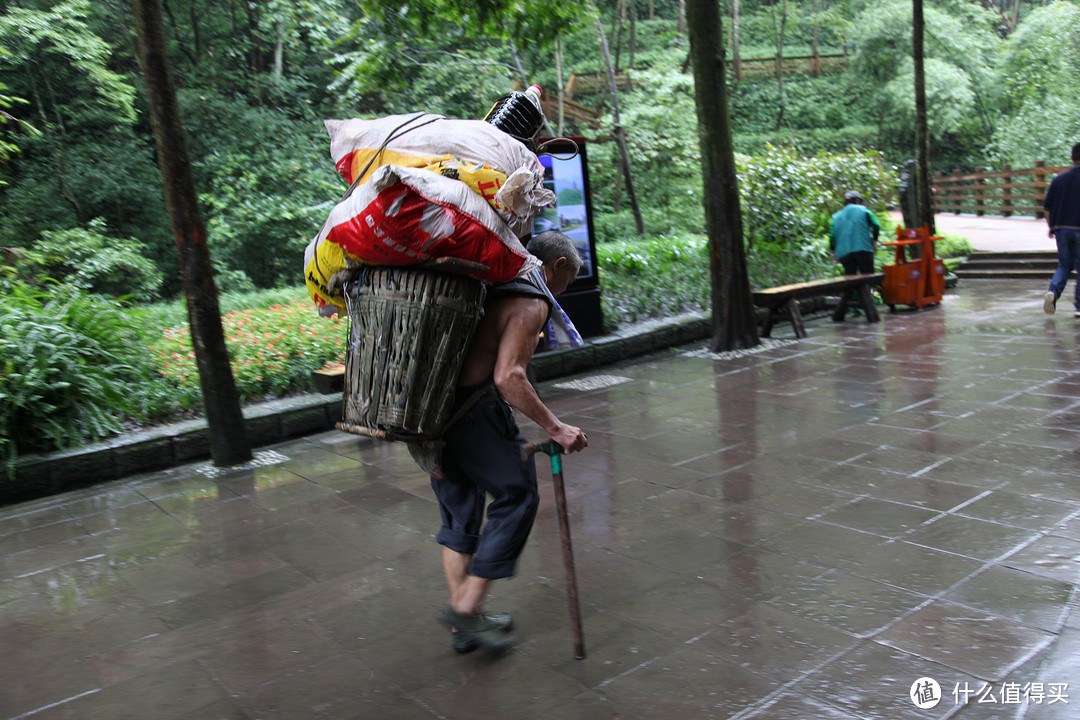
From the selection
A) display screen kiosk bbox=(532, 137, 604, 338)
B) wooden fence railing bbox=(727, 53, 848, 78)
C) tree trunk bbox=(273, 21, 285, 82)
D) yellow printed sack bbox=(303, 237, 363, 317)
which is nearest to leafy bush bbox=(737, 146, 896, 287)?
display screen kiosk bbox=(532, 137, 604, 338)

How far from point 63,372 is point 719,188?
645cm

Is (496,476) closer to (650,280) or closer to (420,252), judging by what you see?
(420,252)

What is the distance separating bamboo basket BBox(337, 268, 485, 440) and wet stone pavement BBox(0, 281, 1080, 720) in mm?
972

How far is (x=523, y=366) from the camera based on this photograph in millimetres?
2959

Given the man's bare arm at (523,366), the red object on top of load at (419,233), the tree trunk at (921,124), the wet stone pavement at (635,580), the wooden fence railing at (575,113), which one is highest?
the wooden fence railing at (575,113)

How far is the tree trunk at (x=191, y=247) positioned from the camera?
19.3 feet

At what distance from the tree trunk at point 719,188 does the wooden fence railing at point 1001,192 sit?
18124 millimetres

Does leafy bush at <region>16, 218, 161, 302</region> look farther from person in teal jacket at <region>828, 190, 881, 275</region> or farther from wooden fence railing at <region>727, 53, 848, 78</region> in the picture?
wooden fence railing at <region>727, 53, 848, 78</region>

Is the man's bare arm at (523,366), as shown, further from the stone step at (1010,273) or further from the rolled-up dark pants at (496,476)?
the stone step at (1010,273)

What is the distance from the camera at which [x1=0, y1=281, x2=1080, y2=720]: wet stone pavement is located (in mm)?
2922

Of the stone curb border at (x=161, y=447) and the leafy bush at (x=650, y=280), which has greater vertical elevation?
the leafy bush at (x=650, y=280)

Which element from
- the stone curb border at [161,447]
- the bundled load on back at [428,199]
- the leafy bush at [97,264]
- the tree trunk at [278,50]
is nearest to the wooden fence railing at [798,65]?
the tree trunk at [278,50]

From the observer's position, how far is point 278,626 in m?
3.58

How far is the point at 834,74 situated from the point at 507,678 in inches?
1557
